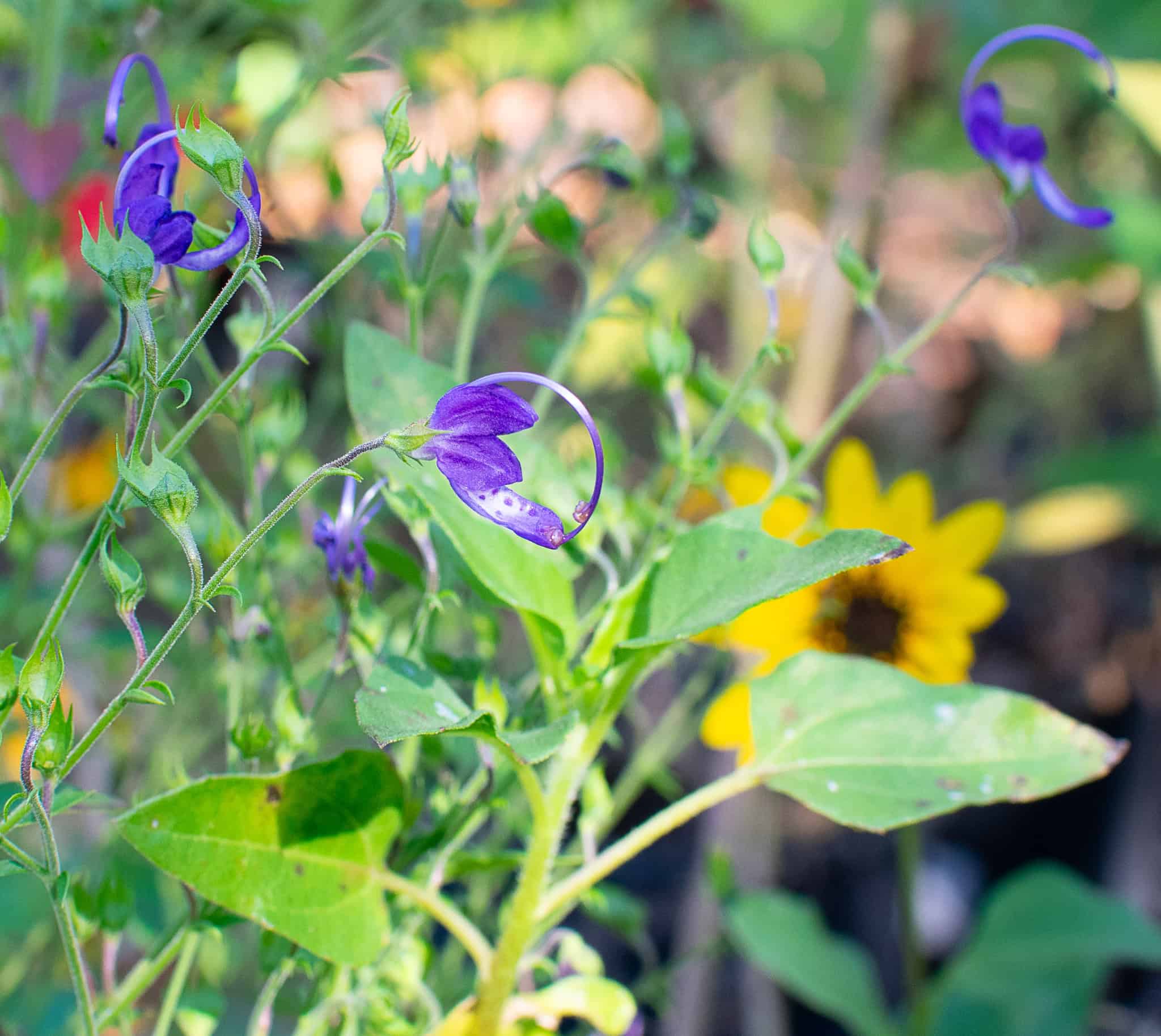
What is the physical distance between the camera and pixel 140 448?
0.27 metres

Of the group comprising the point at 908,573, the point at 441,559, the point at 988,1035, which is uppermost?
the point at 441,559

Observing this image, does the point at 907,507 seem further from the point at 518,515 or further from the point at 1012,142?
the point at 518,515

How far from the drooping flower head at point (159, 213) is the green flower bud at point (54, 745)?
116 millimetres

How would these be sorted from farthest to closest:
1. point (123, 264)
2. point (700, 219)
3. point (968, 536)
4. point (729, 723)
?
point (968, 536)
point (729, 723)
point (700, 219)
point (123, 264)

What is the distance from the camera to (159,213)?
0.28 metres

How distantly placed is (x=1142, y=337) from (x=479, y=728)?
43.9 inches

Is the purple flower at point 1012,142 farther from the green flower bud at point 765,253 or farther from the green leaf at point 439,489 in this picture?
the green leaf at point 439,489

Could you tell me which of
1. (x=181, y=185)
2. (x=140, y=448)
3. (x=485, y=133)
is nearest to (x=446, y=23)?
(x=181, y=185)

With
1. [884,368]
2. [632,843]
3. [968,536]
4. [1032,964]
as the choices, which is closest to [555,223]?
[884,368]

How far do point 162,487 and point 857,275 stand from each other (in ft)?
0.89

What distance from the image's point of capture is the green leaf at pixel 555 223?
440mm

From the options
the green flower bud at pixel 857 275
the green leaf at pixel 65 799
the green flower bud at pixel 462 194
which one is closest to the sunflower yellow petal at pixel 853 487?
the green flower bud at pixel 857 275

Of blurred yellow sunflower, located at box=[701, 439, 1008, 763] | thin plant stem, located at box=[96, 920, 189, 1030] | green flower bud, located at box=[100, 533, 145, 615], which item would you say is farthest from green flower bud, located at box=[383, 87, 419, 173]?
blurred yellow sunflower, located at box=[701, 439, 1008, 763]

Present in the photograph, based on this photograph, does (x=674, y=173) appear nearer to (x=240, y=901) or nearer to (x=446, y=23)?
(x=240, y=901)
